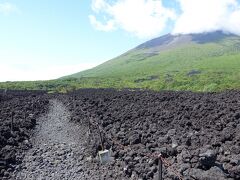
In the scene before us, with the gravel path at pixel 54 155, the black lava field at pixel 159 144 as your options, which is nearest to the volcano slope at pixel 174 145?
the black lava field at pixel 159 144

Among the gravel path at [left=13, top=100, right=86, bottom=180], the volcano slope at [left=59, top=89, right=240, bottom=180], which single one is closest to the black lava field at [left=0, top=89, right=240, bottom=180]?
the volcano slope at [left=59, top=89, right=240, bottom=180]

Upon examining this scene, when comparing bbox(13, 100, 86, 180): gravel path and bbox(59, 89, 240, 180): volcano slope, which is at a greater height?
bbox(59, 89, 240, 180): volcano slope

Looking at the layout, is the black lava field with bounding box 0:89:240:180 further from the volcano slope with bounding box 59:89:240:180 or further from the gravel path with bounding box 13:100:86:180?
the gravel path with bounding box 13:100:86:180

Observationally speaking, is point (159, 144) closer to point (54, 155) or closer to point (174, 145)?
point (174, 145)

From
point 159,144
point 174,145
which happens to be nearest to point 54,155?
point 159,144

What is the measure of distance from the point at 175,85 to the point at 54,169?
61468 mm

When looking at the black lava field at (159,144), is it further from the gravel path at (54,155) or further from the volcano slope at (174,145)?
the gravel path at (54,155)

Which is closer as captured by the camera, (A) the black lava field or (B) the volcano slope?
(B) the volcano slope

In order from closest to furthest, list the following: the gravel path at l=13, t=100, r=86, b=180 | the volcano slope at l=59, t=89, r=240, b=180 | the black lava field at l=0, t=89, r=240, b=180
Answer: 1. the volcano slope at l=59, t=89, r=240, b=180
2. the black lava field at l=0, t=89, r=240, b=180
3. the gravel path at l=13, t=100, r=86, b=180

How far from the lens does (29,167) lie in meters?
16.4

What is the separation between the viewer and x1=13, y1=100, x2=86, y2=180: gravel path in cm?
1550

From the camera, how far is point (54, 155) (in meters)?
18.1

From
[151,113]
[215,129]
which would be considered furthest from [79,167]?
[151,113]

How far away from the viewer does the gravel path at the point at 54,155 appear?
50.9ft
